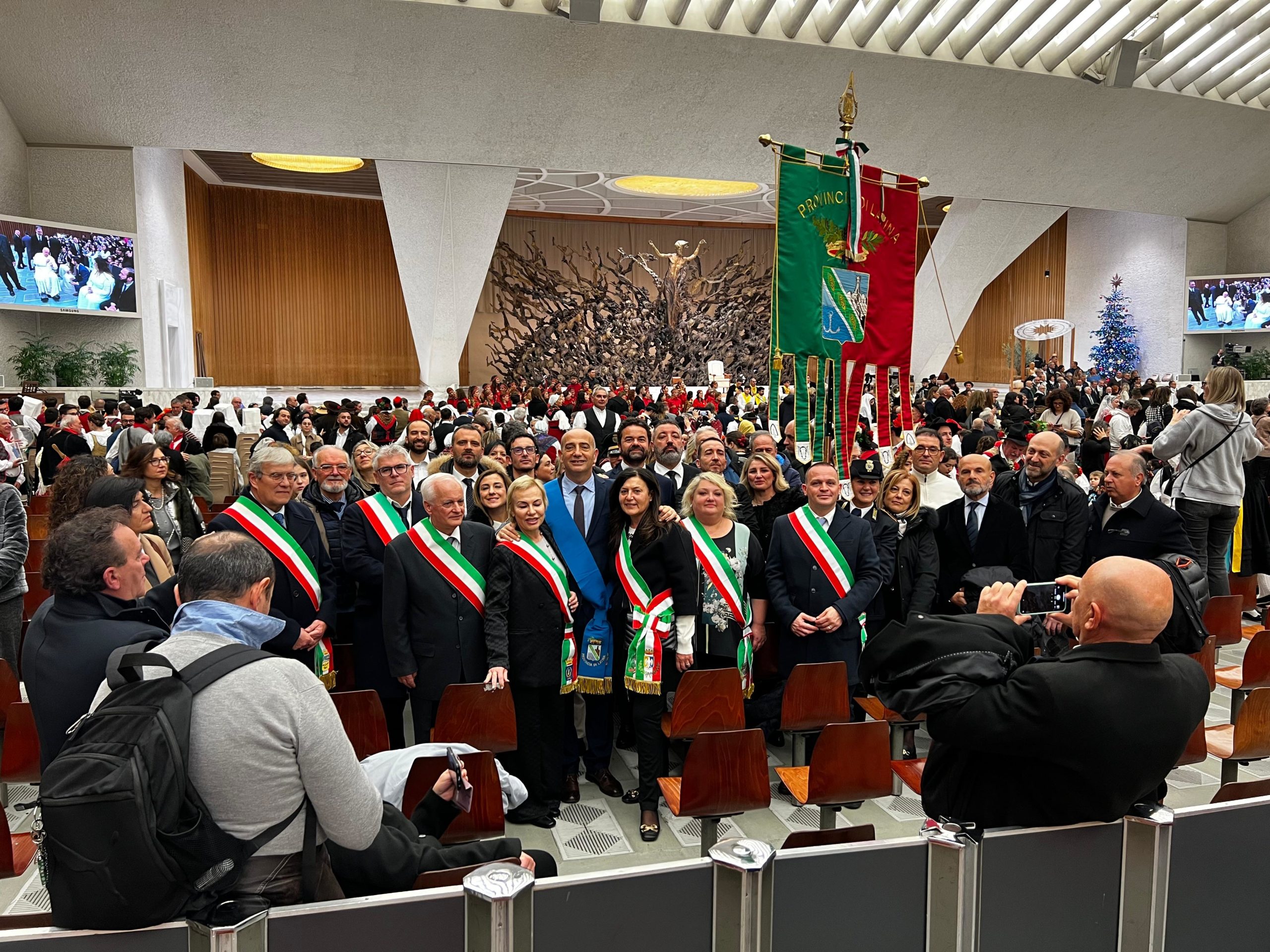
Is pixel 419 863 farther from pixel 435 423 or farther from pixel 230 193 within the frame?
pixel 230 193

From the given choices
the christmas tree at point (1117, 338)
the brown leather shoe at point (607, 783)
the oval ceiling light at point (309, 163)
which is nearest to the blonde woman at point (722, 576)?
the brown leather shoe at point (607, 783)

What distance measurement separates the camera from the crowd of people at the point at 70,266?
15.3m

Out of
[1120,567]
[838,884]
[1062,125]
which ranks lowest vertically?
[838,884]

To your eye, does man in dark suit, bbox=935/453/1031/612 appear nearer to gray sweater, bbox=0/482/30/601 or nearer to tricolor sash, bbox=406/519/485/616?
tricolor sash, bbox=406/519/485/616

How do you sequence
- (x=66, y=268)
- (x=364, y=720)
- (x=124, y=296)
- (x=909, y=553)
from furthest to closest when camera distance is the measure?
(x=124, y=296) < (x=66, y=268) < (x=909, y=553) < (x=364, y=720)

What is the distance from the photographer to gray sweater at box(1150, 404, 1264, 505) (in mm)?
5078

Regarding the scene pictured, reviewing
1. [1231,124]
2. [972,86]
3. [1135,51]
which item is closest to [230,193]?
[972,86]

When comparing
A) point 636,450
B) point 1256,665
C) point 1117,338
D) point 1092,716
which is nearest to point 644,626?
point 636,450

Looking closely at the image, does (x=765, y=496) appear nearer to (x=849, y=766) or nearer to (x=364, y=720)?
(x=849, y=766)

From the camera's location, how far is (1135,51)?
15430mm

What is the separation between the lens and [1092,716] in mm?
1685

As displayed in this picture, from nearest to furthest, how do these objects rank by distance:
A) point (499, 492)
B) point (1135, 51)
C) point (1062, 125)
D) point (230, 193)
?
1. point (499, 492)
2. point (1135, 51)
3. point (1062, 125)
4. point (230, 193)

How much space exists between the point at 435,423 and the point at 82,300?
10.2 meters

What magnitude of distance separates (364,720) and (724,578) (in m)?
1.49
